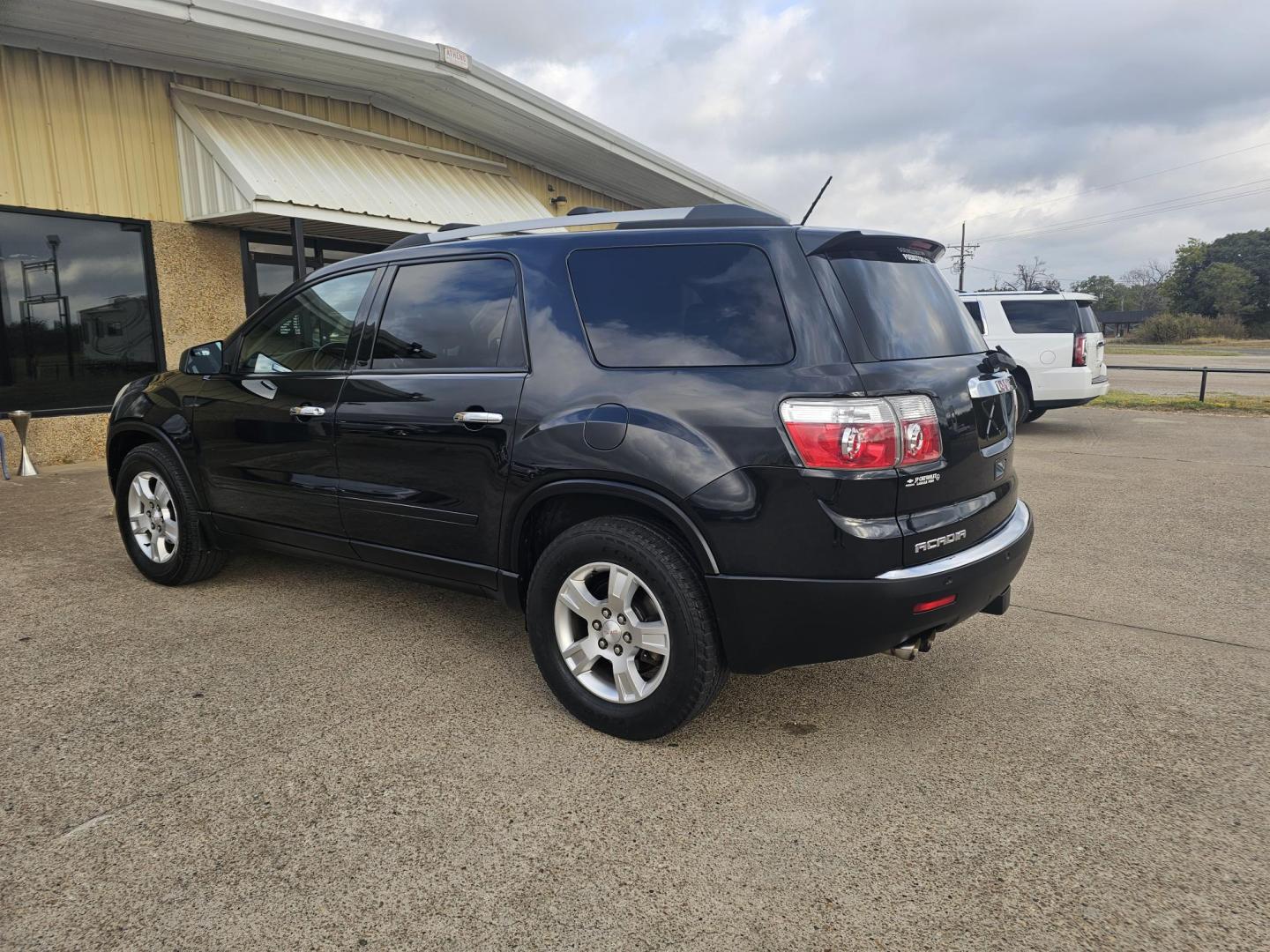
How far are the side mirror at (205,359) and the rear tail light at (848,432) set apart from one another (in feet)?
10.5

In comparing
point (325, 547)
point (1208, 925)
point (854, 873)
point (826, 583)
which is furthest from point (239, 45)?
point (1208, 925)

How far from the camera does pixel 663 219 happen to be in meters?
3.21

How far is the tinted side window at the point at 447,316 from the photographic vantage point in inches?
135

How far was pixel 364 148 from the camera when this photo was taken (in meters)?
11.1

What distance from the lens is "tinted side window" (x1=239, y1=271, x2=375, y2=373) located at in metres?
3.93

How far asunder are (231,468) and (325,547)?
75 cm

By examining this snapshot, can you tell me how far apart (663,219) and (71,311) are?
8.27 metres

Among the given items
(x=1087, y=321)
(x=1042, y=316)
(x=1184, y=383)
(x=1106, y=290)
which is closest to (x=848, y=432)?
(x=1042, y=316)

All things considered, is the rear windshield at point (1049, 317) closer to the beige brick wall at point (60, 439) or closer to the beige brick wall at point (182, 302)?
the beige brick wall at point (182, 302)

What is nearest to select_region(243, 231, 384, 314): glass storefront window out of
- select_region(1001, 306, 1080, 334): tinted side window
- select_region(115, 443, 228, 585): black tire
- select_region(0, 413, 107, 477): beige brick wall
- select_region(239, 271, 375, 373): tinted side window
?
select_region(0, 413, 107, 477): beige brick wall

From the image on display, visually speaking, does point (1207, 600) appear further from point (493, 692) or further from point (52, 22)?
point (52, 22)

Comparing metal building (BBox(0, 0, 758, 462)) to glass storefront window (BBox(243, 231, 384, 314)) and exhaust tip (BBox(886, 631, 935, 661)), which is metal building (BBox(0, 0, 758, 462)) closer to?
Result: glass storefront window (BBox(243, 231, 384, 314))

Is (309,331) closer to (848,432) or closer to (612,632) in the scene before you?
(612,632)

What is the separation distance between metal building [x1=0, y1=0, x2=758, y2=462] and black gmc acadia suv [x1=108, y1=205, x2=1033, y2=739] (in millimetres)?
6355
